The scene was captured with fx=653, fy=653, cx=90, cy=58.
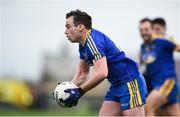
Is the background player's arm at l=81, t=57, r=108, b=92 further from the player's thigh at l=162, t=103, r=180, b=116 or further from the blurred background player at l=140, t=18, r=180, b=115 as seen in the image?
the player's thigh at l=162, t=103, r=180, b=116

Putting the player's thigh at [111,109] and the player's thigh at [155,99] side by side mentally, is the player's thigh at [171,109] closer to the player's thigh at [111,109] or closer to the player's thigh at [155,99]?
the player's thigh at [155,99]

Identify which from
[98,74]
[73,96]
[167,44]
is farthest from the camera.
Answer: [167,44]

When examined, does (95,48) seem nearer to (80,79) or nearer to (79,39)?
(79,39)

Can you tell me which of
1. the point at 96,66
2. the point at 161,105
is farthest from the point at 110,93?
the point at 161,105

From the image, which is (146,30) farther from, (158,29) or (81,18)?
(81,18)

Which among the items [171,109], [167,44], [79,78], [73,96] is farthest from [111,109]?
[171,109]

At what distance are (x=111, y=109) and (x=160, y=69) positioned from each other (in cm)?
429

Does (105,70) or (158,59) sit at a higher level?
(105,70)

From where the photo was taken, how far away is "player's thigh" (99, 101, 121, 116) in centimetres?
1020

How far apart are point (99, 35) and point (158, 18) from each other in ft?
17.5

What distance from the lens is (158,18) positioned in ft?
48.2

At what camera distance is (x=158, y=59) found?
46.8ft

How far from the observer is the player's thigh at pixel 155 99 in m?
13.8

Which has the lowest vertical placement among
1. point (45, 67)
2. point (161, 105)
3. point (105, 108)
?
point (45, 67)
